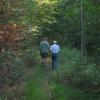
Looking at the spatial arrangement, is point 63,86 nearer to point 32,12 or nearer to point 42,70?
point 42,70

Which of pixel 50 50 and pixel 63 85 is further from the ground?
pixel 50 50

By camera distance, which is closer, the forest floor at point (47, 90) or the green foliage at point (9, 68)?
the forest floor at point (47, 90)

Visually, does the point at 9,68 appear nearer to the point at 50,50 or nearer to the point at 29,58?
the point at 50,50

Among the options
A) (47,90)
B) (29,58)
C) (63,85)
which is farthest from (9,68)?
(29,58)

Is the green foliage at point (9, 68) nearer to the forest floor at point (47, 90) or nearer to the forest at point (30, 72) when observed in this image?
the forest at point (30, 72)

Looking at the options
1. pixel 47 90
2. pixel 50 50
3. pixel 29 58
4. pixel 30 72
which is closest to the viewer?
pixel 47 90

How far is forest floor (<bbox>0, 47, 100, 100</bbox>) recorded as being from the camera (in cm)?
1750

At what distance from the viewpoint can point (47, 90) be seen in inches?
728

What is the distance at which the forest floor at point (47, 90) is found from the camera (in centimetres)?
1750

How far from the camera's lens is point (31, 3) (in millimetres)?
27344

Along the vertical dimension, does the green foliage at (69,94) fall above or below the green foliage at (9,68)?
below

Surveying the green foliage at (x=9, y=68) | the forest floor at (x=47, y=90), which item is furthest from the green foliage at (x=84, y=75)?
the green foliage at (x=9, y=68)

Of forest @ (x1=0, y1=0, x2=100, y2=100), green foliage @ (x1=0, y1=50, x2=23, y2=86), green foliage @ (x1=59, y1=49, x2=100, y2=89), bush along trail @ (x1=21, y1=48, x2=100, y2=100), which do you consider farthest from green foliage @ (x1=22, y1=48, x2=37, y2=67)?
green foliage @ (x1=0, y1=50, x2=23, y2=86)

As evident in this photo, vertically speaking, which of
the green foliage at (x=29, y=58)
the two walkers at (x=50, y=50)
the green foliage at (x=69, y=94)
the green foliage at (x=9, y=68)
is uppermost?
the green foliage at (x=9, y=68)
